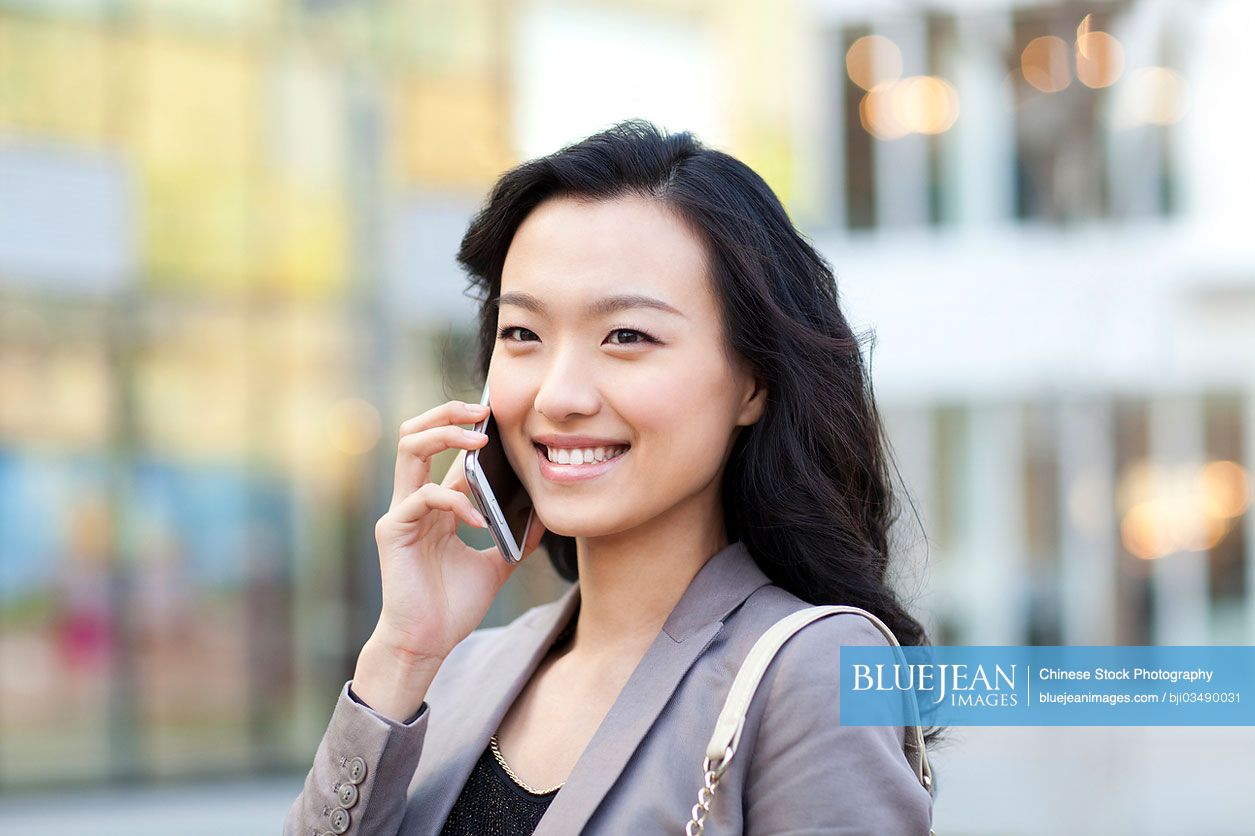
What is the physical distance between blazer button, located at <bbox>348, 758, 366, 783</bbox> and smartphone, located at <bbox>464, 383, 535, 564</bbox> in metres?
0.36

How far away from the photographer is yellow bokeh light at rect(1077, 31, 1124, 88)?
18.5 ft

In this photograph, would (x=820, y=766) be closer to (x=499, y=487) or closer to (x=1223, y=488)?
(x=499, y=487)

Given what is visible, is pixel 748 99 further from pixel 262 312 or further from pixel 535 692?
pixel 535 692

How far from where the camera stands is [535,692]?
2.09 m

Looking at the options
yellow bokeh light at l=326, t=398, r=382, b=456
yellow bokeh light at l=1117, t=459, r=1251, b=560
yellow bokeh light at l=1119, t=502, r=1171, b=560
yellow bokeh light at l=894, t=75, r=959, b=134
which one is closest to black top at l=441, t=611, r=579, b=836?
yellow bokeh light at l=326, t=398, r=382, b=456

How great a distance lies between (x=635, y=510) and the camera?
185cm

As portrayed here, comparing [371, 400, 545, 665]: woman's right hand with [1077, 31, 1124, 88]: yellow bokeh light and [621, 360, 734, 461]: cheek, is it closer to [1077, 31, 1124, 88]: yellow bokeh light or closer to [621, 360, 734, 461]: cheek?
[621, 360, 734, 461]: cheek

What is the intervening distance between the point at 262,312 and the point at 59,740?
3223 mm

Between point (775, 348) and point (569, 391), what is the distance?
30 centimetres

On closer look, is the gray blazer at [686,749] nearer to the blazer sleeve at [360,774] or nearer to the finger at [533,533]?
the blazer sleeve at [360,774]

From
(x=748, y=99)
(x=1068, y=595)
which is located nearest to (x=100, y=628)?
(x=748, y=99)

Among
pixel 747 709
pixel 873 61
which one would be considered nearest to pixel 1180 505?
pixel 873 61

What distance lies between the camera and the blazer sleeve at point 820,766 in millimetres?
1566

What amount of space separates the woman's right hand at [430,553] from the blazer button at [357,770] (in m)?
0.16
